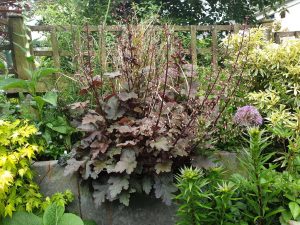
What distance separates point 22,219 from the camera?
2.38 m

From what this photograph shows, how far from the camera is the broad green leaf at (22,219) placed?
Result: 237 centimetres

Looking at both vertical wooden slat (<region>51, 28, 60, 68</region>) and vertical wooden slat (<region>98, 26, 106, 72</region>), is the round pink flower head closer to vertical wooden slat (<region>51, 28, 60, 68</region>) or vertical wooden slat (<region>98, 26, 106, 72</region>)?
vertical wooden slat (<region>98, 26, 106, 72</region>)

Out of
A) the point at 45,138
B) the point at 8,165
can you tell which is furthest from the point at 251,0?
the point at 8,165

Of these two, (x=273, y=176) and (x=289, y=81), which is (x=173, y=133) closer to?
(x=273, y=176)

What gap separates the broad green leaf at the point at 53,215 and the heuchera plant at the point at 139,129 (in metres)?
0.28

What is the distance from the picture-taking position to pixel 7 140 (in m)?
2.48

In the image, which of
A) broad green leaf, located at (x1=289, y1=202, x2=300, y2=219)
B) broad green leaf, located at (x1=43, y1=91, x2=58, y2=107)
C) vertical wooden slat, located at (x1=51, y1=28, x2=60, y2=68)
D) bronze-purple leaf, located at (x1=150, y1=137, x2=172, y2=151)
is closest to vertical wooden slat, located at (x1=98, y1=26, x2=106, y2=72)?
broad green leaf, located at (x1=43, y1=91, x2=58, y2=107)

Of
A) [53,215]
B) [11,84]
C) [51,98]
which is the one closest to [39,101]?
[51,98]

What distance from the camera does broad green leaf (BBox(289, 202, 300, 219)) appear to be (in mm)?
1722

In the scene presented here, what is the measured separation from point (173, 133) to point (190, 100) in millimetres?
335

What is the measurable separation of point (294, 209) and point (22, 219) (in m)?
1.81

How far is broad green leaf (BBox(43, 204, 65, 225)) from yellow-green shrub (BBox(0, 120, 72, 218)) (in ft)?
0.74

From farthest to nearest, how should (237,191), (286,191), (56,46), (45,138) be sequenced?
(56,46) < (45,138) < (237,191) < (286,191)

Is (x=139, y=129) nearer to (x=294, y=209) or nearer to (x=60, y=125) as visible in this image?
(x=60, y=125)
